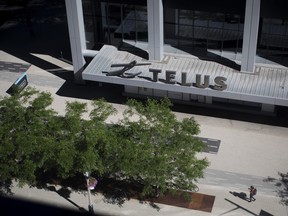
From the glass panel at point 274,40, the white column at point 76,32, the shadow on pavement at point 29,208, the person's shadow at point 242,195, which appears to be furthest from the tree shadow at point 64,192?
the glass panel at point 274,40

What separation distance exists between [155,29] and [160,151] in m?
18.9

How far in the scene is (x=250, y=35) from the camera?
54219 mm

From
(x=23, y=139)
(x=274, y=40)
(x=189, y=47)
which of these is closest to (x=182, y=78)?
(x=189, y=47)

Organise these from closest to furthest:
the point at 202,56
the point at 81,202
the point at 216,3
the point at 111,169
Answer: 1. the point at 111,169
2. the point at 81,202
3. the point at 216,3
4. the point at 202,56

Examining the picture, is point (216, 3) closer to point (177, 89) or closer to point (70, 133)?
point (177, 89)

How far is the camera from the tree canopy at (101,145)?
43.2 meters

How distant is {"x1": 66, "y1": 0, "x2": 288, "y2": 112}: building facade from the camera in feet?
180

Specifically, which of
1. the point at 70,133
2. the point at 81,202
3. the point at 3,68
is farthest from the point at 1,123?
the point at 3,68

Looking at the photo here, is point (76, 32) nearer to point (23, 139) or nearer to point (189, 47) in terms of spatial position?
point (189, 47)

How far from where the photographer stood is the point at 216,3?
2184 inches

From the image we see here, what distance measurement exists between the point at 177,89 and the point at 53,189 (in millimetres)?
17164

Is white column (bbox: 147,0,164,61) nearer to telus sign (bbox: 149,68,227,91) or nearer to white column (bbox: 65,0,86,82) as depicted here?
telus sign (bbox: 149,68,227,91)

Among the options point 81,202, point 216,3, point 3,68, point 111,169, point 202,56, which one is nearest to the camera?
point 111,169

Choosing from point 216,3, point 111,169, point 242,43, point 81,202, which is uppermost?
point 216,3
